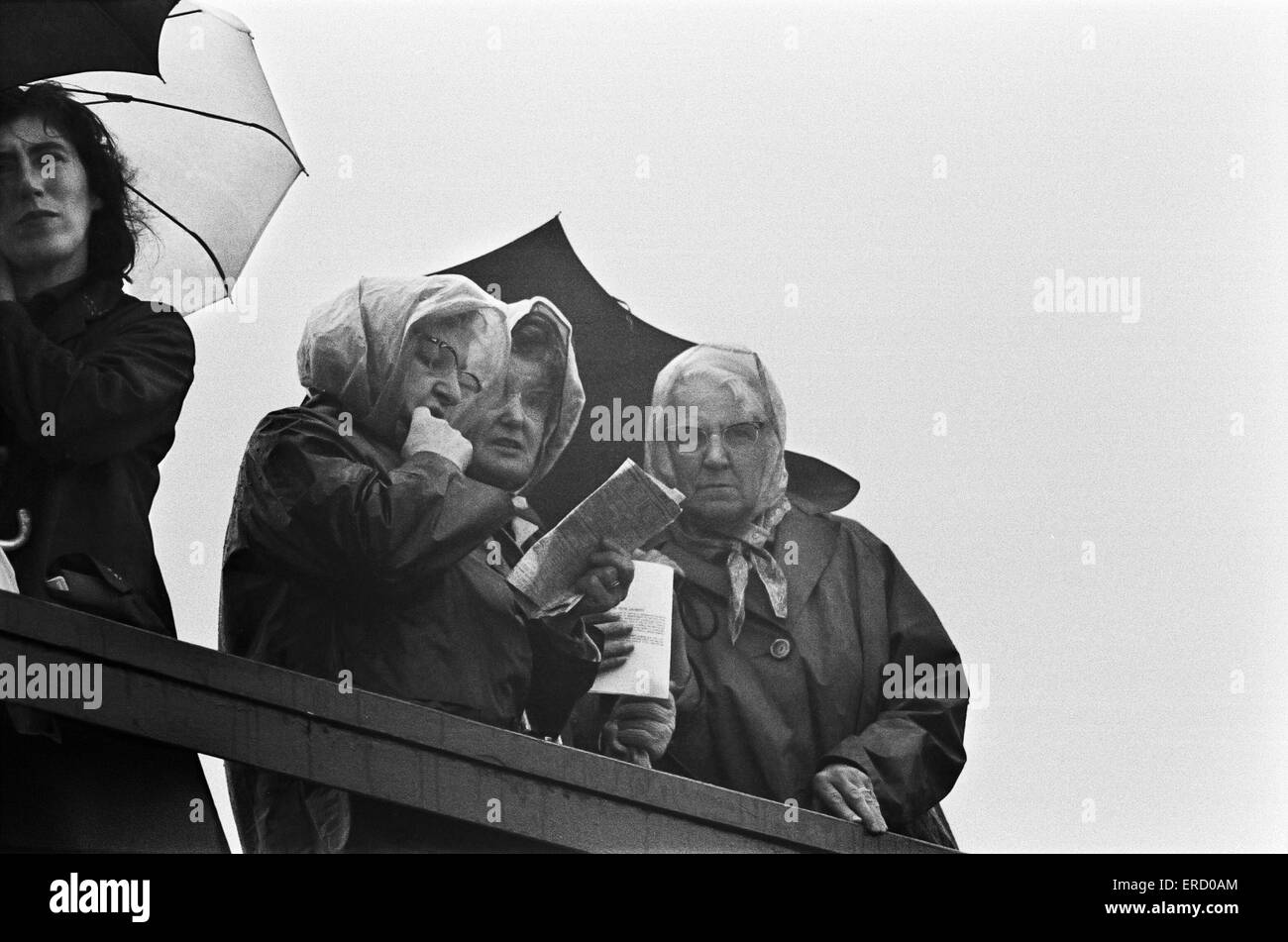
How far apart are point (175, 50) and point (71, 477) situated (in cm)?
161

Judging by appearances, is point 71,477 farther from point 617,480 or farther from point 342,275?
point 617,480

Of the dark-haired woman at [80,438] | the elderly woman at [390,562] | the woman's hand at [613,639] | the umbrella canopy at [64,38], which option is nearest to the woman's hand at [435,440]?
the elderly woman at [390,562]

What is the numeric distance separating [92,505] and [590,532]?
179 cm

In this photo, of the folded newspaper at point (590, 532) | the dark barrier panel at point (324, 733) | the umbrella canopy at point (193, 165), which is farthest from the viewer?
the umbrella canopy at point (193, 165)

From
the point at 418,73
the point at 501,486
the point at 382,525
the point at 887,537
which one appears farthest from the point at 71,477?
the point at 887,537

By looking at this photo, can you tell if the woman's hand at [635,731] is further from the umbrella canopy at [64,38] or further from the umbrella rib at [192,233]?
the umbrella canopy at [64,38]

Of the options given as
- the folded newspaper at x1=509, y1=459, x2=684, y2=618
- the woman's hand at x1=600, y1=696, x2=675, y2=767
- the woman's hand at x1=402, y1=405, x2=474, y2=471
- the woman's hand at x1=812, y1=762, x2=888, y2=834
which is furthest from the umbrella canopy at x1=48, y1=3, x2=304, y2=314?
the woman's hand at x1=812, y1=762, x2=888, y2=834

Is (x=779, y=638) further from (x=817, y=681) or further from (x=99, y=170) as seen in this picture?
(x=99, y=170)

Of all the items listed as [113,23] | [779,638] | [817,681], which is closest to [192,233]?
[113,23]

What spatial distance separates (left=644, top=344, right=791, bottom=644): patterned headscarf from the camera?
5.27 metres

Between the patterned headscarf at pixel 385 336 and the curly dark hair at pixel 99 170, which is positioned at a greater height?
the curly dark hair at pixel 99 170

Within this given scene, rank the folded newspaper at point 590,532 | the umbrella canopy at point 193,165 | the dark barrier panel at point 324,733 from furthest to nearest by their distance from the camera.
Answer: the umbrella canopy at point 193,165 < the folded newspaper at point 590,532 < the dark barrier panel at point 324,733

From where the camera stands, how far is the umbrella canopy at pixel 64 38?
5.24m

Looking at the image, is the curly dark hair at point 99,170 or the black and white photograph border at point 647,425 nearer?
the black and white photograph border at point 647,425
